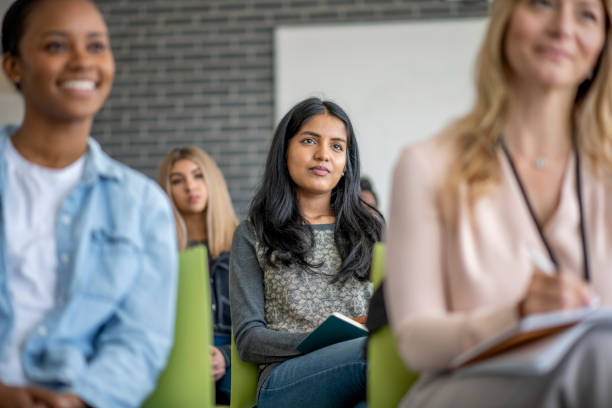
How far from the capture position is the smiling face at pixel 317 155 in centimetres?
270

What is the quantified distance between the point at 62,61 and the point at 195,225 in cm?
243

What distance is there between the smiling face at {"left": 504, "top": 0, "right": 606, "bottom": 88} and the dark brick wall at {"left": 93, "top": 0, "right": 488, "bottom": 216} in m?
4.54

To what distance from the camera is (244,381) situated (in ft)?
7.92

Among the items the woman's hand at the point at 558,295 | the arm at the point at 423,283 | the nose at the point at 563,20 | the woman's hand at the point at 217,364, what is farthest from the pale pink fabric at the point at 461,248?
the woman's hand at the point at 217,364

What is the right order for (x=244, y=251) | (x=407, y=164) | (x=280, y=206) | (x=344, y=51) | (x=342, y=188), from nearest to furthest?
(x=407, y=164), (x=244, y=251), (x=280, y=206), (x=342, y=188), (x=344, y=51)

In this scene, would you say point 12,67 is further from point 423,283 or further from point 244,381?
point 244,381

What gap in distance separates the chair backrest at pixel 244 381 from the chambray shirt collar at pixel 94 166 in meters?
1.01

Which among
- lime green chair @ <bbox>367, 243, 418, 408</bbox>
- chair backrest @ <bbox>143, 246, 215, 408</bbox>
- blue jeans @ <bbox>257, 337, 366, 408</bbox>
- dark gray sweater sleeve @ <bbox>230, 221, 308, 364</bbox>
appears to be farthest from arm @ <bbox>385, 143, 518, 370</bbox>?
dark gray sweater sleeve @ <bbox>230, 221, 308, 364</bbox>

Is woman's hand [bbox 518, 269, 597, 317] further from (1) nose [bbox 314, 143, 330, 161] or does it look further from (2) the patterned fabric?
(1) nose [bbox 314, 143, 330, 161]

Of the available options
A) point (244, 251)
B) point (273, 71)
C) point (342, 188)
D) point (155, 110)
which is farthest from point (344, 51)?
point (244, 251)

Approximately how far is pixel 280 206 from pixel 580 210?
4.56 feet

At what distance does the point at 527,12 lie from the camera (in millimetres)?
1431

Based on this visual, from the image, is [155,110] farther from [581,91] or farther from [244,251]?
[581,91]

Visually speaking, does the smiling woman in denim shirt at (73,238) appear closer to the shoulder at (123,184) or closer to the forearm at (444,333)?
the shoulder at (123,184)
